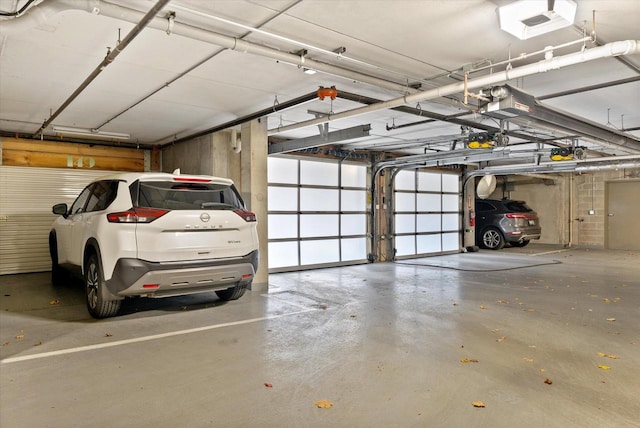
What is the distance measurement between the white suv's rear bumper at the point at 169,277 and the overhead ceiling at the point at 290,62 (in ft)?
7.07

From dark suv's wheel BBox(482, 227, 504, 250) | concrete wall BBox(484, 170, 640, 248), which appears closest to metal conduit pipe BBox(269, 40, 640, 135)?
dark suv's wheel BBox(482, 227, 504, 250)

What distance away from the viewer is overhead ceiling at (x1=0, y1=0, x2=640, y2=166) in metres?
3.29

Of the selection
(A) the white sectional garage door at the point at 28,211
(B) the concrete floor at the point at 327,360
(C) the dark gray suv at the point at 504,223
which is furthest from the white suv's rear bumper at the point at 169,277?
(C) the dark gray suv at the point at 504,223

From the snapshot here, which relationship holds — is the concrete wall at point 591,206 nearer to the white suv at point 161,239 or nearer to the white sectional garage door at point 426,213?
the white sectional garage door at point 426,213

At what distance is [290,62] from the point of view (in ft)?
13.0

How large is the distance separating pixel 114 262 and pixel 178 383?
184 centimetres

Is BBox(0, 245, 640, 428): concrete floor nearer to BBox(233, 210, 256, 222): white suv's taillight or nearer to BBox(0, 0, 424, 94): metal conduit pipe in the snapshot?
BBox(233, 210, 256, 222): white suv's taillight

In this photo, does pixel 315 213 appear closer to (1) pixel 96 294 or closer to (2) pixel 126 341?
(1) pixel 96 294

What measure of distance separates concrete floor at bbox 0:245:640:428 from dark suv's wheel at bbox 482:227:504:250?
6.98m

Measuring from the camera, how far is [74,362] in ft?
10.8

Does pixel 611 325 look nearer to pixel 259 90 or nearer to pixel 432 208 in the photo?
pixel 259 90

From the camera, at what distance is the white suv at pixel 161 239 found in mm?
4211

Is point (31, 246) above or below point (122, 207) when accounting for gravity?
below

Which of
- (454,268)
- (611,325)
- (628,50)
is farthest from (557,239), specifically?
(628,50)
